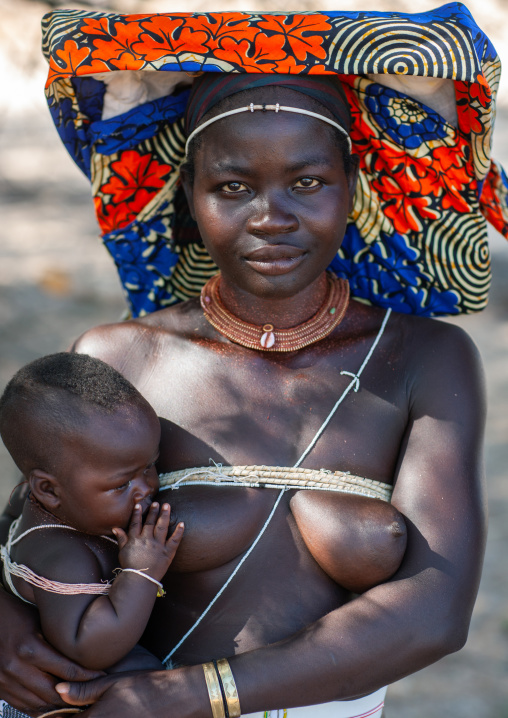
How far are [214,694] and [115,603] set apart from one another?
0.30 metres

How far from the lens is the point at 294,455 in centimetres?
226

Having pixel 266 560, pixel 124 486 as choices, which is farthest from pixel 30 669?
pixel 266 560

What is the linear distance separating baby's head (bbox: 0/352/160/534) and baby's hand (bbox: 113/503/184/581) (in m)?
0.04

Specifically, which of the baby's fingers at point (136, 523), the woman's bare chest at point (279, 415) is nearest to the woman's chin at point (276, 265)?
the woman's bare chest at point (279, 415)

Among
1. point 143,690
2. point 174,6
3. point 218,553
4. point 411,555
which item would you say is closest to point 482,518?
point 411,555

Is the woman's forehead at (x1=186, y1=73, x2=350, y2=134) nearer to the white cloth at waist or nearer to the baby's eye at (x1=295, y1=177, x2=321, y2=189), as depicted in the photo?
the baby's eye at (x1=295, y1=177, x2=321, y2=189)

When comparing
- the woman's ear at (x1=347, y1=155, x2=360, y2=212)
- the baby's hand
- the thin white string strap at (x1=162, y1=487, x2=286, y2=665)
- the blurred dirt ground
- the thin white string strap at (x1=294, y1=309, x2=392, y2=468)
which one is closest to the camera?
the baby's hand

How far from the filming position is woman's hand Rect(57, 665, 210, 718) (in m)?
1.91

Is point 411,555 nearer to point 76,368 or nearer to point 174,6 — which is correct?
point 76,368

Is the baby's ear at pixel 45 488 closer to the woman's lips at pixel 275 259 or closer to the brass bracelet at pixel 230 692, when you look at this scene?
the brass bracelet at pixel 230 692

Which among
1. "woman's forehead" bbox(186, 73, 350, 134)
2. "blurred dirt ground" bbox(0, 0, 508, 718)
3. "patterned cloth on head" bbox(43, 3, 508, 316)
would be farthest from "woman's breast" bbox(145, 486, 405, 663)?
"blurred dirt ground" bbox(0, 0, 508, 718)

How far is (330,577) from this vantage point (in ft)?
7.06

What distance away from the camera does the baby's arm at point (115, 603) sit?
77.4 inches

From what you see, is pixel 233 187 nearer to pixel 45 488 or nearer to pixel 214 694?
pixel 45 488
